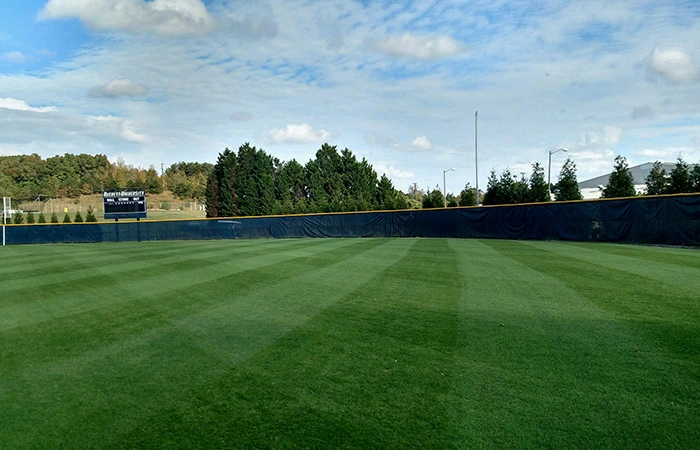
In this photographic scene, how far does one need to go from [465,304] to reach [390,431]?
12.5 ft

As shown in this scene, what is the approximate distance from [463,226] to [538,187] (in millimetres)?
6166

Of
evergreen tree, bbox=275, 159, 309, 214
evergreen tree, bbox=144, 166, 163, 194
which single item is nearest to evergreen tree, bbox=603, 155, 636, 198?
evergreen tree, bbox=275, 159, 309, 214

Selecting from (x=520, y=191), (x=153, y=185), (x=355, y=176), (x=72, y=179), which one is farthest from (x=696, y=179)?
(x=72, y=179)

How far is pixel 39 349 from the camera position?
4.98m

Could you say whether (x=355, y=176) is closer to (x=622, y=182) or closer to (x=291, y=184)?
(x=291, y=184)

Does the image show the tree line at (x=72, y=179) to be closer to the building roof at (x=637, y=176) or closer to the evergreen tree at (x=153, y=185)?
the evergreen tree at (x=153, y=185)

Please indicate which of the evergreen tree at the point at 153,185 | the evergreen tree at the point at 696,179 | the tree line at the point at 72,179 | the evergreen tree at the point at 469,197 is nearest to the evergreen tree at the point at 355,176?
the evergreen tree at the point at 469,197

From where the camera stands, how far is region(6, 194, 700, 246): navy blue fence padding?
16.3 metres

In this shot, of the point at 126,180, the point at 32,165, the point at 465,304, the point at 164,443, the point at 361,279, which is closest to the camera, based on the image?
the point at 164,443

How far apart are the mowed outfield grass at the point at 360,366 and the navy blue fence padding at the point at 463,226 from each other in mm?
9912

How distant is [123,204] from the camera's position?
102 ft

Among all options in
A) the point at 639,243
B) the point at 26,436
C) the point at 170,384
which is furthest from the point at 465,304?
the point at 639,243

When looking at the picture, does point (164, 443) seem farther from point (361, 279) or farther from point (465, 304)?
point (361, 279)

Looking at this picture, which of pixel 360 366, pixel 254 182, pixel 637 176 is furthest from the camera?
pixel 254 182
